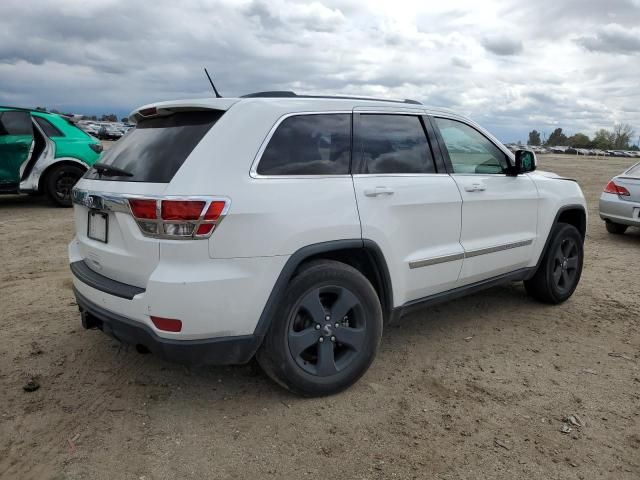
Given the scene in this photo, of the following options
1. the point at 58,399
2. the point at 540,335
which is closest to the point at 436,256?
the point at 540,335

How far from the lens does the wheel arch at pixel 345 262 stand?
290 centimetres

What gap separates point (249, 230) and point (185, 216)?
32cm

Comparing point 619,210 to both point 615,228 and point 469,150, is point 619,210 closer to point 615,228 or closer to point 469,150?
point 615,228

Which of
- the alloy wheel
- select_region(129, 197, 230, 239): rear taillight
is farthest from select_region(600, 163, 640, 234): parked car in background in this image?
select_region(129, 197, 230, 239): rear taillight

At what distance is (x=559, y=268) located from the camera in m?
5.03

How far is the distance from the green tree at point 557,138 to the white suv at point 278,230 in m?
141

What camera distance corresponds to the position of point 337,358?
3311 millimetres

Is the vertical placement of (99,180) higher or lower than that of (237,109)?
lower

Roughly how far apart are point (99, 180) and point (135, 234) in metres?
0.65

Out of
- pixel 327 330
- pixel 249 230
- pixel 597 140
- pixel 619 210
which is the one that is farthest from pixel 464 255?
pixel 597 140

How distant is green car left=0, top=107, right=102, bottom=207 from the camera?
915 cm

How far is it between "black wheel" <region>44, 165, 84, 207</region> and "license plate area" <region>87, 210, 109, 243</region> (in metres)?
7.20

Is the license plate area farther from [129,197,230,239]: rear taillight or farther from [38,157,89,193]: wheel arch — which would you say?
[38,157,89,193]: wheel arch

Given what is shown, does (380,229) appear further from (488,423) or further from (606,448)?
(606,448)
